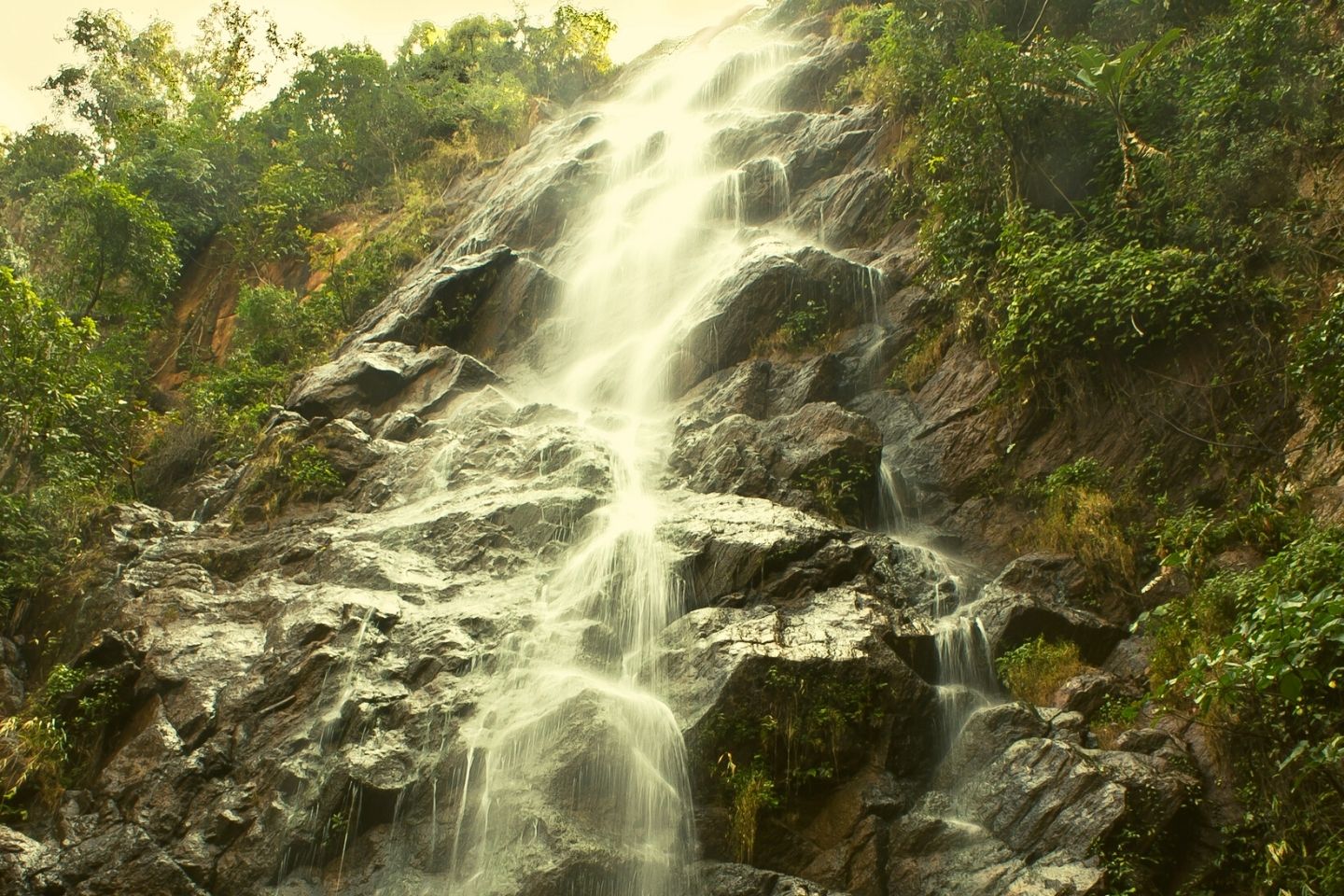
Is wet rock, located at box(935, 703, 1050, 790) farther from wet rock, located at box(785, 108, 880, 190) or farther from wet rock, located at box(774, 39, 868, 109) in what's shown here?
wet rock, located at box(774, 39, 868, 109)

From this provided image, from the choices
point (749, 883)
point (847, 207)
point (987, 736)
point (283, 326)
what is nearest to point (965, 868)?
point (987, 736)

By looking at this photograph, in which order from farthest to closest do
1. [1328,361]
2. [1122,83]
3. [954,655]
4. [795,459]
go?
[1122,83] → [795,459] → [954,655] → [1328,361]

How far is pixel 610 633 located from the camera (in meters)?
9.21

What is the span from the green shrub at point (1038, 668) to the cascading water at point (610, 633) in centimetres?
317

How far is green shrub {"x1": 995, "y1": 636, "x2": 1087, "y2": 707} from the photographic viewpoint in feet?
27.1

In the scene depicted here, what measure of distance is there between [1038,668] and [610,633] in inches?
161

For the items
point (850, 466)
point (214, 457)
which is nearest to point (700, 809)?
point (850, 466)

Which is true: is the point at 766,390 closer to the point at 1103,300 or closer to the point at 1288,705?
the point at 1103,300

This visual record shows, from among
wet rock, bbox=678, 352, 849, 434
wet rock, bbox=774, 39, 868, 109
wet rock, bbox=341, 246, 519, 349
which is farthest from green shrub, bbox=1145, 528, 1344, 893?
wet rock, bbox=774, 39, 868, 109

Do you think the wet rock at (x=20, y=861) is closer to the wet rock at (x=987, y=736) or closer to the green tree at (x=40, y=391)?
the green tree at (x=40, y=391)

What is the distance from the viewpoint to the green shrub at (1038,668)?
325 inches

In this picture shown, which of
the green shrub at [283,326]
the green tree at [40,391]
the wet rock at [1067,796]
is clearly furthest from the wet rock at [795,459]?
the green shrub at [283,326]

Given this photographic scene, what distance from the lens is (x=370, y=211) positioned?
27.7 metres

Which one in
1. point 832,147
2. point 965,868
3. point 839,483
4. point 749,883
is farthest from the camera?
point 832,147
